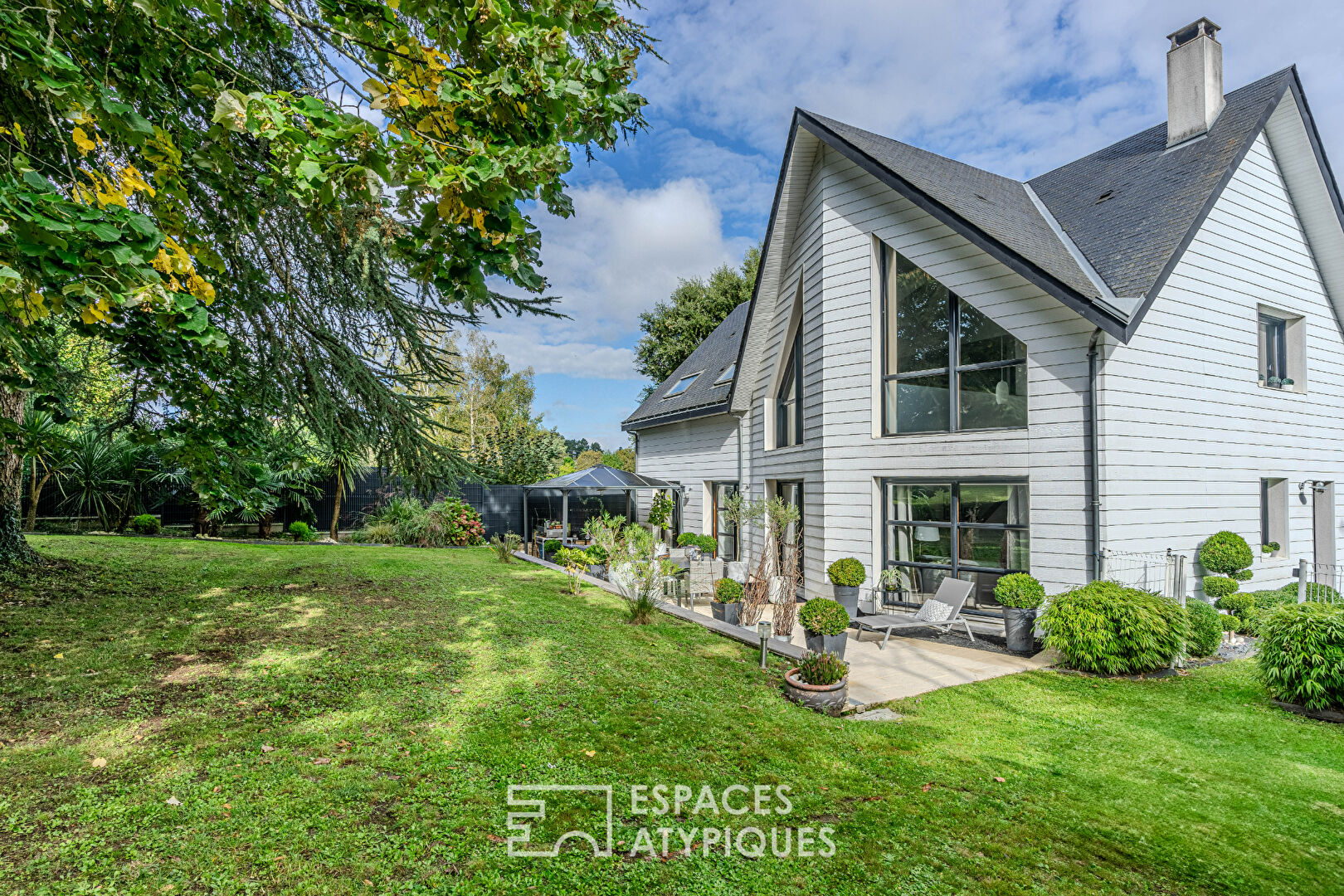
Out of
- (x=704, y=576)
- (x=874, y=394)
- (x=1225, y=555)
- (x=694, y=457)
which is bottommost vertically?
(x=704, y=576)

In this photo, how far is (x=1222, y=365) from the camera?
8.78 metres

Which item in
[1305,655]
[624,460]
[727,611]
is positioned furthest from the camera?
[624,460]

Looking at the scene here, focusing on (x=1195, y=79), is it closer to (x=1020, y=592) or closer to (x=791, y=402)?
(x=791, y=402)

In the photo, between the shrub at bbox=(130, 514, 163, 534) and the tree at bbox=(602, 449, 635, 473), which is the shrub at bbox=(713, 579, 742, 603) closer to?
the shrub at bbox=(130, 514, 163, 534)

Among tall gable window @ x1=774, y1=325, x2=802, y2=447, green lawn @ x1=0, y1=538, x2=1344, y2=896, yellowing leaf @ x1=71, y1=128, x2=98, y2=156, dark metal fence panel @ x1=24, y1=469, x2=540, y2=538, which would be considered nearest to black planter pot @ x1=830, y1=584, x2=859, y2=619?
green lawn @ x1=0, y1=538, x2=1344, y2=896

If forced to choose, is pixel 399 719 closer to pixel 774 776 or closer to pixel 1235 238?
pixel 774 776

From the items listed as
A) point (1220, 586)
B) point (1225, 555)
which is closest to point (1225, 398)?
point (1225, 555)

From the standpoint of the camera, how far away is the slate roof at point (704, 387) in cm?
1399

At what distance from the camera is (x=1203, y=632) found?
7.02 meters

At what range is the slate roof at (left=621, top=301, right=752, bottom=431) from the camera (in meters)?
14.0

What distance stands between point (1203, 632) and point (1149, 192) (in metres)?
6.24

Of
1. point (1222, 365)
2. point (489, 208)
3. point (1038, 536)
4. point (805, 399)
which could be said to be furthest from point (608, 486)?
point (489, 208)

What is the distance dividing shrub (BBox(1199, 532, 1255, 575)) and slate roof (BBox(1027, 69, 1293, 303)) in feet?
12.8

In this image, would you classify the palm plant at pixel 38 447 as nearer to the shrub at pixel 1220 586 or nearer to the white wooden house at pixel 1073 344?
the white wooden house at pixel 1073 344
